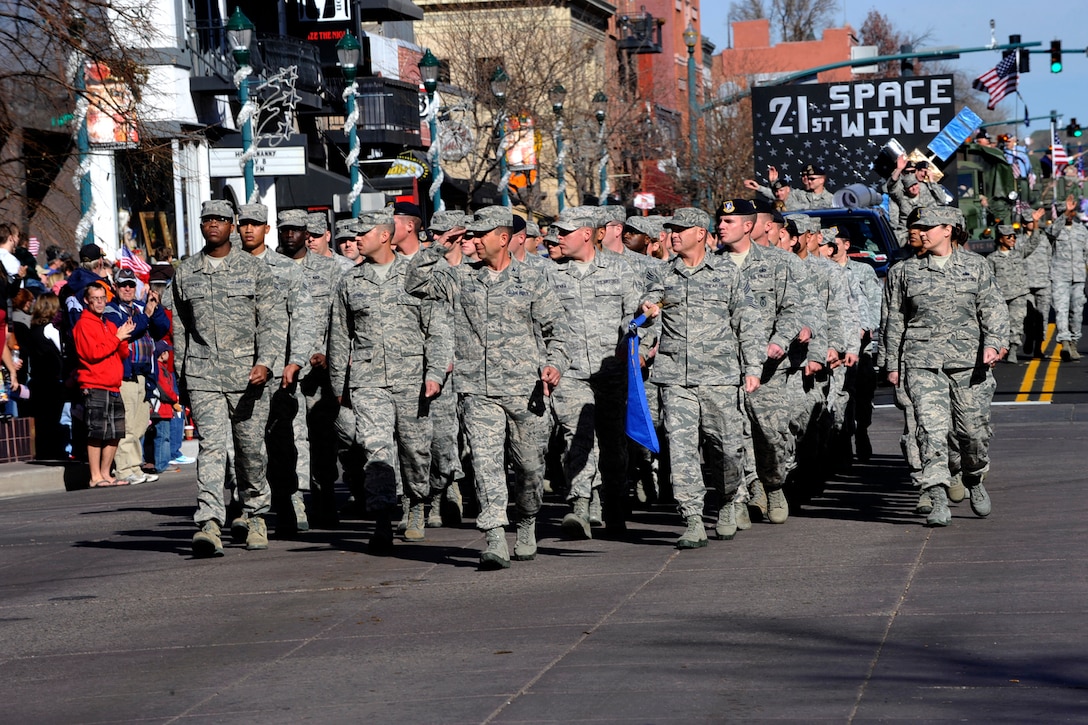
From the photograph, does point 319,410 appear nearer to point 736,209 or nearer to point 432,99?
point 736,209

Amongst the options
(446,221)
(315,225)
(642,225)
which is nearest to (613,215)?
(642,225)

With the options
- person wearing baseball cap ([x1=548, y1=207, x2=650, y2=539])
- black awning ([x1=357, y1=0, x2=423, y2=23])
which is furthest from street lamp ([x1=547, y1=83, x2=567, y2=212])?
person wearing baseball cap ([x1=548, y1=207, x2=650, y2=539])

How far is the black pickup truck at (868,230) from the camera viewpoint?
888 inches

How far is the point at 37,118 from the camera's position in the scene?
2586cm

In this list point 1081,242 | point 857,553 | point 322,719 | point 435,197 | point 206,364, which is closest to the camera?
point 322,719

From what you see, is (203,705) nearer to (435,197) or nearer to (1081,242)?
(1081,242)

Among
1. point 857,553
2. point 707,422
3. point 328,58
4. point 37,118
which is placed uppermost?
point 328,58

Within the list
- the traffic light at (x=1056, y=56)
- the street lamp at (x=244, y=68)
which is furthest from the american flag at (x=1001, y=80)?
the street lamp at (x=244, y=68)

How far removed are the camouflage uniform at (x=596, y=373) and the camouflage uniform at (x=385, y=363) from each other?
94 cm

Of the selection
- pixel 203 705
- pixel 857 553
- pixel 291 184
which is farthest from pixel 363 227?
pixel 291 184

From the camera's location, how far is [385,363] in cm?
1144

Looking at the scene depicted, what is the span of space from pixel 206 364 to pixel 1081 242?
2077 centimetres

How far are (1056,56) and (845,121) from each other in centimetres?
2077

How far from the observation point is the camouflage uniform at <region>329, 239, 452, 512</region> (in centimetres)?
1137
